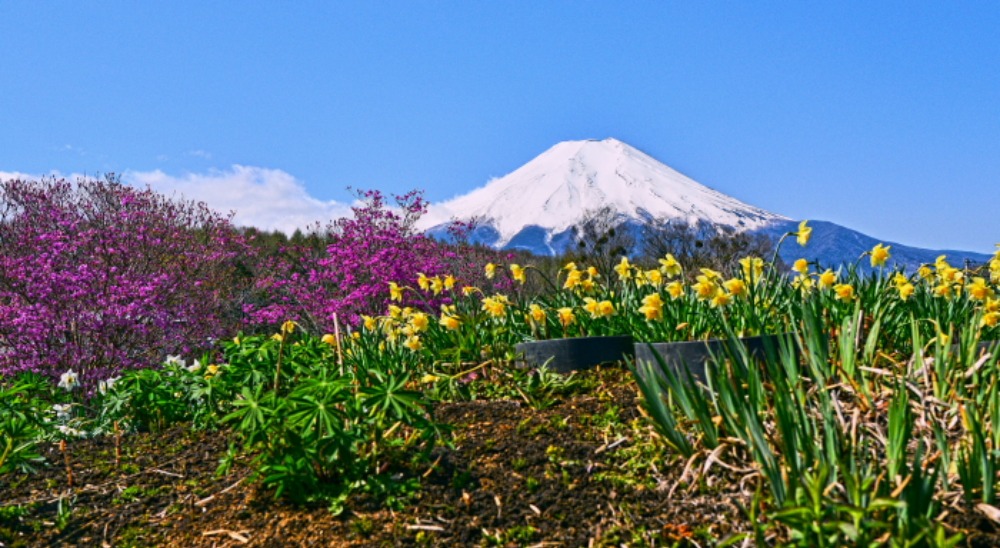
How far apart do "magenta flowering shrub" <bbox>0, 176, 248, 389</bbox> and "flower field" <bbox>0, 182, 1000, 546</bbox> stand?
4974 millimetres

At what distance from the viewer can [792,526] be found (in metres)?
2.06

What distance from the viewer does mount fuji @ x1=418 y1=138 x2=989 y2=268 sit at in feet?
253

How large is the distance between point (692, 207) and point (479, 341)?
70863 mm

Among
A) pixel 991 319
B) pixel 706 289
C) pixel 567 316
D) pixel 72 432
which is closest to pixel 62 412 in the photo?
pixel 72 432

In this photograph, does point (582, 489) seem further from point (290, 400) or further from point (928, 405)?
point (928, 405)

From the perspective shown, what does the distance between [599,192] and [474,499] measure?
102 m

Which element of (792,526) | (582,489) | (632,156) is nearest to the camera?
(792,526)

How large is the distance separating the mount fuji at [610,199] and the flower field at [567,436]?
2083 inches

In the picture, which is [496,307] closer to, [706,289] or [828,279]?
[706,289]

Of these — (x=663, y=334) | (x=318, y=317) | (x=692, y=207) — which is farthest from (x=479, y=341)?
(x=692, y=207)

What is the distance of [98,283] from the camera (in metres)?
9.16

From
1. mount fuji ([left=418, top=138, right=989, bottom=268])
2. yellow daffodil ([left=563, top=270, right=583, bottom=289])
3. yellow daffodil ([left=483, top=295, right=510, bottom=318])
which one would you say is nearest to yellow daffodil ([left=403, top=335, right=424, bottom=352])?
yellow daffodil ([left=483, top=295, right=510, bottom=318])

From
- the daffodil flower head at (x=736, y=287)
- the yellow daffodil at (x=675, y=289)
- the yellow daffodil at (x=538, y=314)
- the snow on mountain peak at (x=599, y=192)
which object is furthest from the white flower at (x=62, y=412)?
the snow on mountain peak at (x=599, y=192)

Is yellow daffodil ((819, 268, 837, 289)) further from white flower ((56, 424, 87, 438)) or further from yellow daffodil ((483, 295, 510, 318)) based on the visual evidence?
white flower ((56, 424, 87, 438))
